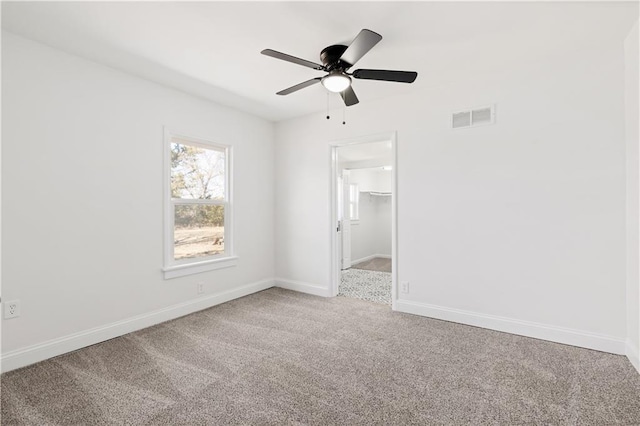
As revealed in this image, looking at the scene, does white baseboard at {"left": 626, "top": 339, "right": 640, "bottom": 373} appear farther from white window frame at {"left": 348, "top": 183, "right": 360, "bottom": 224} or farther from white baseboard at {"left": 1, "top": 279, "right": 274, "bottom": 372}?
white window frame at {"left": 348, "top": 183, "right": 360, "bottom": 224}

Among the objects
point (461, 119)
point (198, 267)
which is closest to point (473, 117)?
point (461, 119)

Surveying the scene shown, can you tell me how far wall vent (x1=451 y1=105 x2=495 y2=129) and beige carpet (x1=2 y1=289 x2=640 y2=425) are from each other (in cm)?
213

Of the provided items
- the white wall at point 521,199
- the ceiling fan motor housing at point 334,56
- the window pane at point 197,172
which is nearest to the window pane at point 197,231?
the window pane at point 197,172

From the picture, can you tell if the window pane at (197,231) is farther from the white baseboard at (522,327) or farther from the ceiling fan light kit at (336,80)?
the white baseboard at (522,327)

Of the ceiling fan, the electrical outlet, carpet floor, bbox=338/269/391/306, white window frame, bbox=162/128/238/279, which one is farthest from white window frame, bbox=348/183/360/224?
the electrical outlet

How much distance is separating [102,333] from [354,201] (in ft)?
17.4

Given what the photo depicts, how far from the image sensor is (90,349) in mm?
2703

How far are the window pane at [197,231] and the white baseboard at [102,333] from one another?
1.89ft

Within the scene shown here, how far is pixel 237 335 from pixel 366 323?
1.34 m

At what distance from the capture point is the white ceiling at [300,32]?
6.87ft

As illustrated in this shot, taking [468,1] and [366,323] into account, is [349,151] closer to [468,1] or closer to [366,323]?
[366,323]

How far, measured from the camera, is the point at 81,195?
108 inches

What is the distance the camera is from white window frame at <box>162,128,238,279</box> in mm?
3414

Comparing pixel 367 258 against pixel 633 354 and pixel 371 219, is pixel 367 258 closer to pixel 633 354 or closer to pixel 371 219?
pixel 371 219
